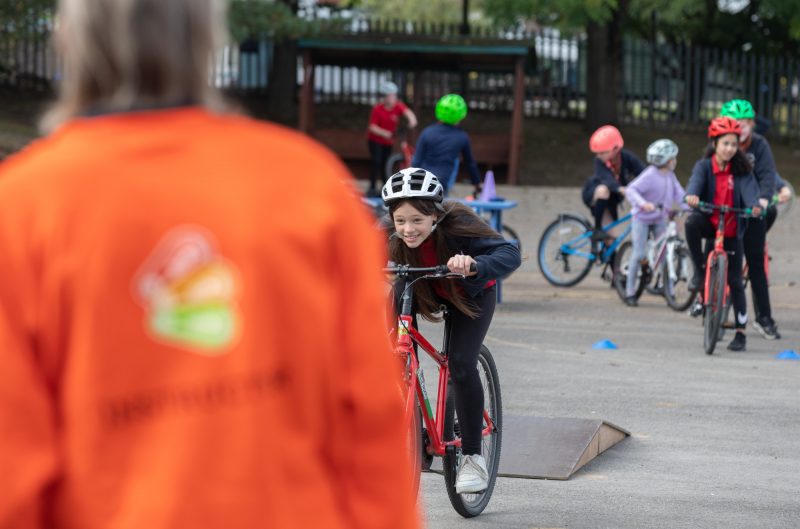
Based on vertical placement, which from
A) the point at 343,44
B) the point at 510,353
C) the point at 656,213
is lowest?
the point at 510,353

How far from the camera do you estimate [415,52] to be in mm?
27906

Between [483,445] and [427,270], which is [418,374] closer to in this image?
[427,270]

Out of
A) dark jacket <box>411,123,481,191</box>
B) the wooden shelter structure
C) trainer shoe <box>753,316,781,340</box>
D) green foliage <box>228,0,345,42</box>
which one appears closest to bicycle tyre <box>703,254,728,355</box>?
trainer shoe <box>753,316,781,340</box>

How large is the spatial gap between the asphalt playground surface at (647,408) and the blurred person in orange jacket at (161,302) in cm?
423

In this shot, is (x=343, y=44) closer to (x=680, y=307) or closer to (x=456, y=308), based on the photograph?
(x=680, y=307)

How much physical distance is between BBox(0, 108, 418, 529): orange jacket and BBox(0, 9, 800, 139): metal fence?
94.0 ft

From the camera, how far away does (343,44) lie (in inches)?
1051

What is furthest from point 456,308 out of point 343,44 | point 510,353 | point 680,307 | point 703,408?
point 343,44


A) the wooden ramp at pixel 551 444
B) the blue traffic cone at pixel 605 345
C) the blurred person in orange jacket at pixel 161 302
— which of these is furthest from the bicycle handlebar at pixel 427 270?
the blue traffic cone at pixel 605 345

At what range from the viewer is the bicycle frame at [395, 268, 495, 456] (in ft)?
19.4

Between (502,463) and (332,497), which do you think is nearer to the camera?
(332,497)

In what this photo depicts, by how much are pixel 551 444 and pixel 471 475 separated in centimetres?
163

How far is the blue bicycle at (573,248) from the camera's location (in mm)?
15464

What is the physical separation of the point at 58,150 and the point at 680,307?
40.6 feet
